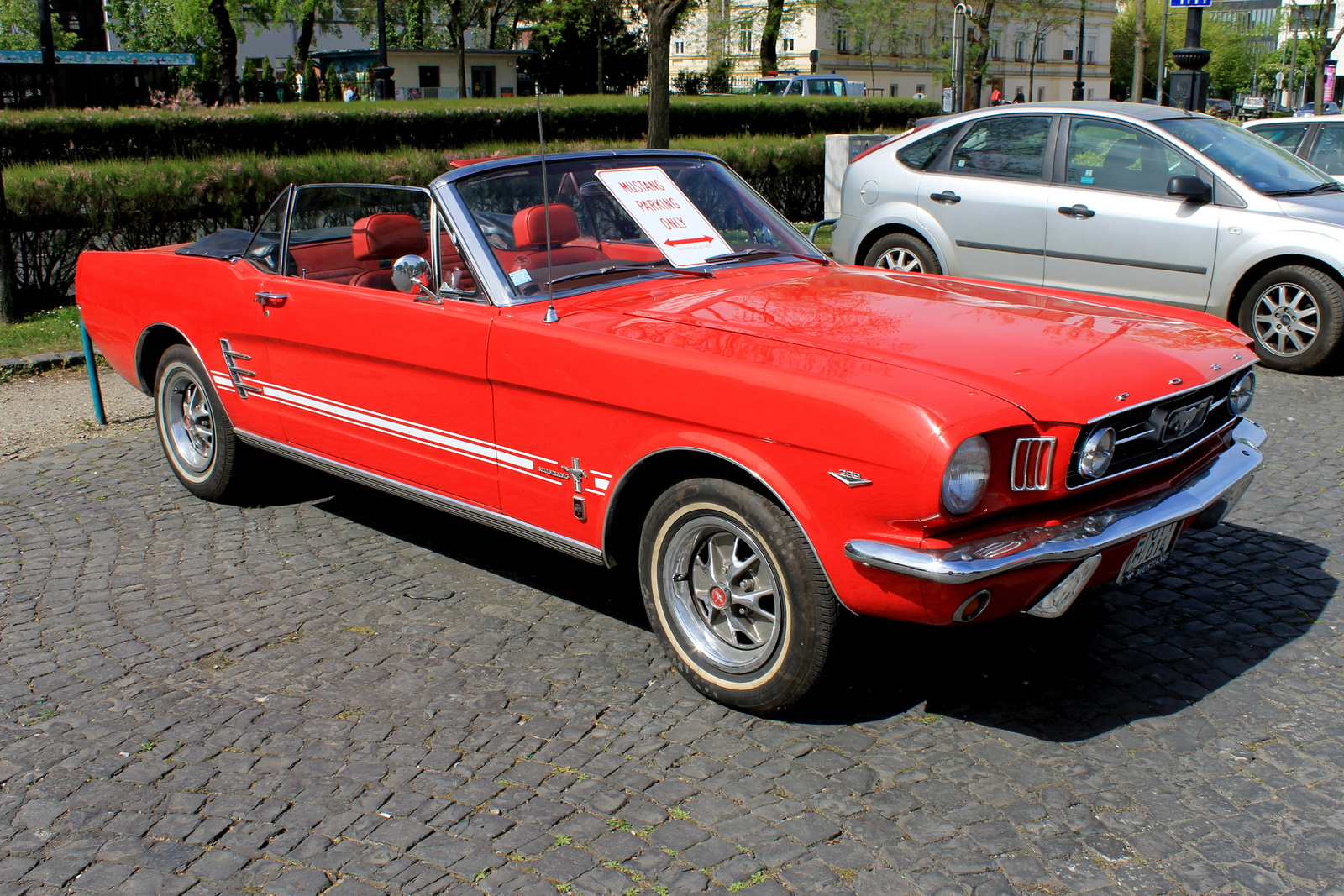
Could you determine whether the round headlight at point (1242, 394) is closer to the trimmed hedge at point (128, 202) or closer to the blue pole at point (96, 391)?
the blue pole at point (96, 391)

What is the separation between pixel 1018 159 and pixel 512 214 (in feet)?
17.7

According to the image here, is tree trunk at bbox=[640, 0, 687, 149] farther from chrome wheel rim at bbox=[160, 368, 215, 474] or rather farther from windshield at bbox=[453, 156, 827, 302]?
windshield at bbox=[453, 156, 827, 302]

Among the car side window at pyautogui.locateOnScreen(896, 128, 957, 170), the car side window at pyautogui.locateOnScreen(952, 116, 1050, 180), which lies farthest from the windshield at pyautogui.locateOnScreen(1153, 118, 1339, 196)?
the car side window at pyautogui.locateOnScreen(896, 128, 957, 170)

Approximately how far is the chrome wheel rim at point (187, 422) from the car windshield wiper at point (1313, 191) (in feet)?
22.1

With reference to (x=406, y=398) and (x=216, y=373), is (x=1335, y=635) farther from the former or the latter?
(x=216, y=373)

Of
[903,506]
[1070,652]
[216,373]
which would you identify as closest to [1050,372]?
[903,506]

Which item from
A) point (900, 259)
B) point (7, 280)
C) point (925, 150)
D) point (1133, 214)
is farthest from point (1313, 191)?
point (7, 280)

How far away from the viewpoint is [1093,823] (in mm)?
2980

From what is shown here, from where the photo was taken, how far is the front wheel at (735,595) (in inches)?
128

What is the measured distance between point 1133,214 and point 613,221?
4.78 metres

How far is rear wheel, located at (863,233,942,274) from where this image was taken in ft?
29.3

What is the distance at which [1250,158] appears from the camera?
26.3ft

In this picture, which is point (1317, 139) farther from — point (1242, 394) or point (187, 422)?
point (187, 422)

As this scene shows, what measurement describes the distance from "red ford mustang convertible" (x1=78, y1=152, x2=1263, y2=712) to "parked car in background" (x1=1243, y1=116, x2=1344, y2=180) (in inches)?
314
